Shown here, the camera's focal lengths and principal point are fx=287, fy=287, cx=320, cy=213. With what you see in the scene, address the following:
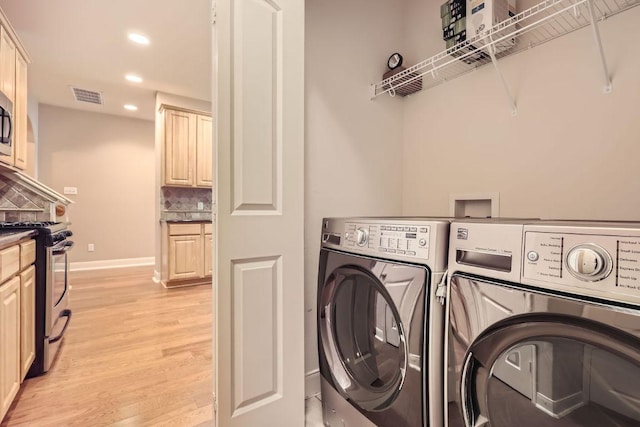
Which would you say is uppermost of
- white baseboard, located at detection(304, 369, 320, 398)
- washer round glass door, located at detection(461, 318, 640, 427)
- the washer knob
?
the washer knob

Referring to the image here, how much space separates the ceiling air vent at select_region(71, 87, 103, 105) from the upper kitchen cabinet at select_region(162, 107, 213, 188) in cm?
110

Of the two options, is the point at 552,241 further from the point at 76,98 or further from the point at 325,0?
the point at 76,98

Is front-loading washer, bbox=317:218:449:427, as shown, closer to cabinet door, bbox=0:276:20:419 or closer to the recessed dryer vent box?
the recessed dryer vent box

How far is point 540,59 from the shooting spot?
135 centimetres

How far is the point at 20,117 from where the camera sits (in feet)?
8.07

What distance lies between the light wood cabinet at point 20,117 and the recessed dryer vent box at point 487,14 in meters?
3.24

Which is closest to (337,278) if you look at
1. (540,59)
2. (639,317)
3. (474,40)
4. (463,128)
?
(639,317)

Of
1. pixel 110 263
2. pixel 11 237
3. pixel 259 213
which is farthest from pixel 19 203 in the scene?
pixel 110 263

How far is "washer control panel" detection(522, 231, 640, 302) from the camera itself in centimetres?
54

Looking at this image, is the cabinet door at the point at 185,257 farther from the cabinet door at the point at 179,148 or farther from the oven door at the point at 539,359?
the oven door at the point at 539,359

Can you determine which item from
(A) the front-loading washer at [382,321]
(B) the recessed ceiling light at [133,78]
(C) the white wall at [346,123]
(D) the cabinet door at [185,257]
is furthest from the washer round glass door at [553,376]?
(B) the recessed ceiling light at [133,78]

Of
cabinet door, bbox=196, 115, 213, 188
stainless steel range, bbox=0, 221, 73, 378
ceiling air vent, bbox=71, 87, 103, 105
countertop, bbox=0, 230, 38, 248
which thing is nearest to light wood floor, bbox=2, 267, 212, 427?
stainless steel range, bbox=0, 221, 73, 378

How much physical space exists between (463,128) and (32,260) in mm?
2710

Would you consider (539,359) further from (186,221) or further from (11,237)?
(186,221)
